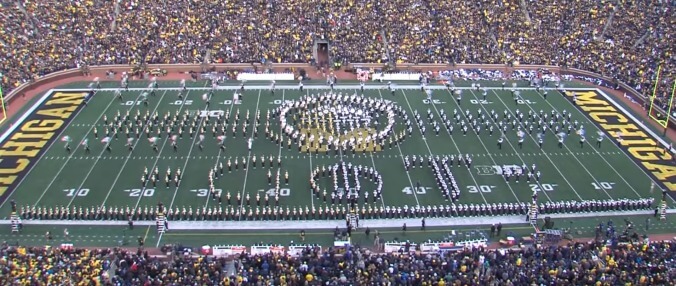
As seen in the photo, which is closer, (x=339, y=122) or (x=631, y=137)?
(x=631, y=137)

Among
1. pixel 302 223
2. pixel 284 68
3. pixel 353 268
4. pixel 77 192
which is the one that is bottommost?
pixel 353 268

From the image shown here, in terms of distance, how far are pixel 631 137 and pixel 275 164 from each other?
57.1 feet

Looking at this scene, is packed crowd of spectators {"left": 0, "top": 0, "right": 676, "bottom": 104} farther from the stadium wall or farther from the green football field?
the green football field

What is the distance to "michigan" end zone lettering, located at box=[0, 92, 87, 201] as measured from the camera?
29.9 meters

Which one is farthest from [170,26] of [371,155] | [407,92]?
[371,155]

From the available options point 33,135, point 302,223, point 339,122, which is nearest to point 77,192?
point 33,135

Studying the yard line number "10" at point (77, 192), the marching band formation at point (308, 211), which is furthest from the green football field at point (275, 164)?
the marching band formation at point (308, 211)

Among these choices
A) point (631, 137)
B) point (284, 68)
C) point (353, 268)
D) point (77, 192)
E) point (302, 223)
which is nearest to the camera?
point (353, 268)

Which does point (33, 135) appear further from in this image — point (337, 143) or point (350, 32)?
point (350, 32)

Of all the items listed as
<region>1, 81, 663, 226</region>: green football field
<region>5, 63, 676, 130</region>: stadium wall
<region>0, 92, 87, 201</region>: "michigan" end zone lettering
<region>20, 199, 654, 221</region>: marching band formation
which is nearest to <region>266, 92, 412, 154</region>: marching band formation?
<region>1, 81, 663, 226</region>: green football field

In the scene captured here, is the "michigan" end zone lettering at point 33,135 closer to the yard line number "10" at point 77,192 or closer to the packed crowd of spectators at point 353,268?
the yard line number "10" at point 77,192

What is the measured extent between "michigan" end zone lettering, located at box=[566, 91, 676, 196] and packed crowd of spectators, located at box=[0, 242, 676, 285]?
10.2 m

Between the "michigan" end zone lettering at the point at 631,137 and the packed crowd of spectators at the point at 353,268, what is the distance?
10.2 m

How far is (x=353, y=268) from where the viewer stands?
20.2 m
